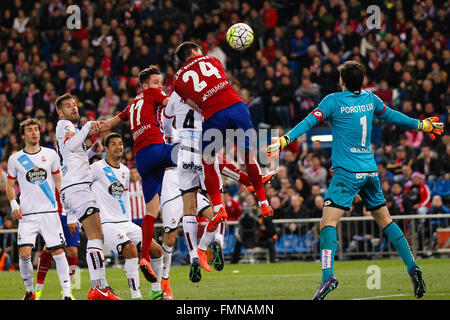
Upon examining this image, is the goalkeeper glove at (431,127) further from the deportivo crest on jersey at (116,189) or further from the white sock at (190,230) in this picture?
the deportivo crest on jersey at (116,189)

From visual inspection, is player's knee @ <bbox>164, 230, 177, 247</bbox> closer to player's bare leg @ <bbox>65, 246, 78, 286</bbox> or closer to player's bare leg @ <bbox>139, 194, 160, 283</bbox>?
player's bare leg @ <bbox>139, 194, 160, 283</bbox>

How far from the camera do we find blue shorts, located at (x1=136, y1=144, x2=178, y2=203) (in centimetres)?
1108

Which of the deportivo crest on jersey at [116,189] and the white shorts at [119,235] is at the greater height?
the deportivo crest on jersey at [116,189]

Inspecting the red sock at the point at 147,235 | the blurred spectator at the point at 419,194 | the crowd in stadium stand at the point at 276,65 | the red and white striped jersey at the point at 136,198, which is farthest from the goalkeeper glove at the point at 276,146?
the blurred spectator at the point at 419,194

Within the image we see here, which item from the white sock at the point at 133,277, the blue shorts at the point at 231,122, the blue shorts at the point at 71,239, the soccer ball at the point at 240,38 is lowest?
the white sock at the point at 133,277

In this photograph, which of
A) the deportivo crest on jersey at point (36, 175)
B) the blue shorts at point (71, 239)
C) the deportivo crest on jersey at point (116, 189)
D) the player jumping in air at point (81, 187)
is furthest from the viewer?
the blue shorts at point (71, 239)

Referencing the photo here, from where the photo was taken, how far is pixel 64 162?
37.2 feet

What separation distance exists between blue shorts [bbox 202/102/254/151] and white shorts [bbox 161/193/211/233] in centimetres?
166

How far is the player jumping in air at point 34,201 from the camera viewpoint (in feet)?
38.0

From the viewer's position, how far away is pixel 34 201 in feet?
38.4

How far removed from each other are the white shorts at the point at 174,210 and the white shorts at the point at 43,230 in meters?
1.53
